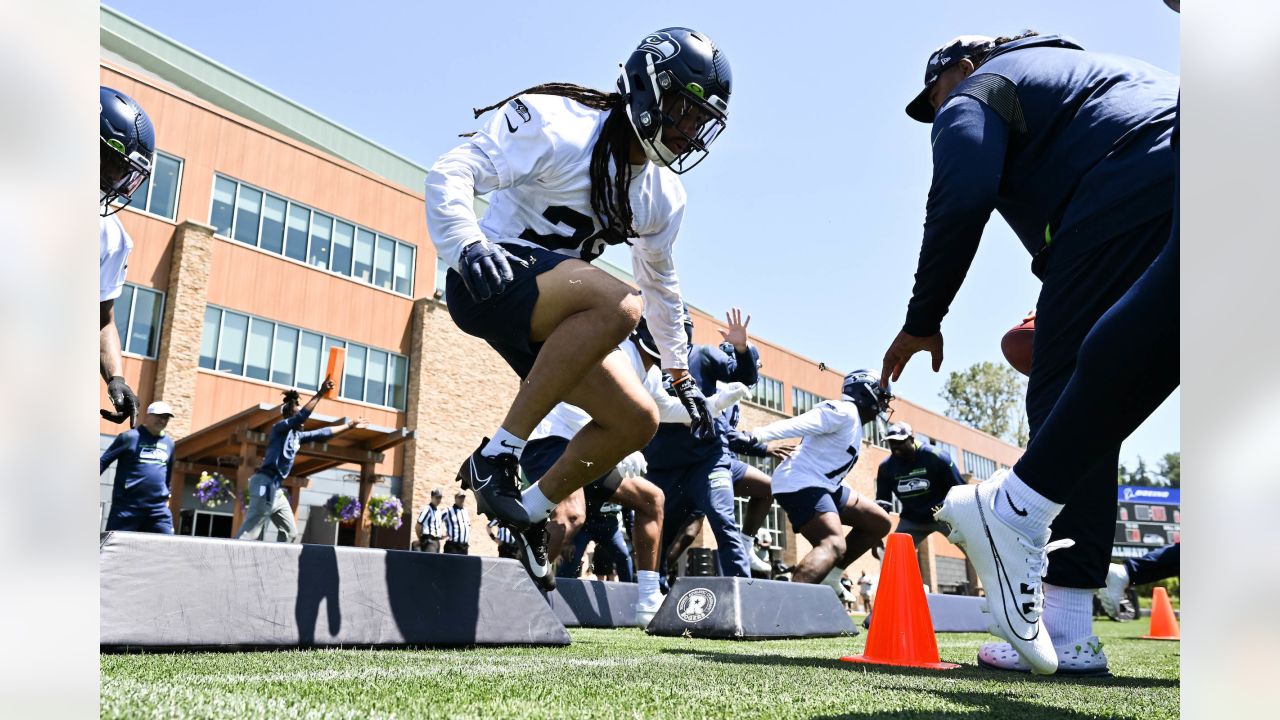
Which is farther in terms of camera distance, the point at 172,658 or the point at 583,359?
the point at 583,359

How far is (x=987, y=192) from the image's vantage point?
2912 millimetres

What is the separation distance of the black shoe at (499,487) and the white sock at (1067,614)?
6.29ft

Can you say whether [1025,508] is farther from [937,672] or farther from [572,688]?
[572,688]

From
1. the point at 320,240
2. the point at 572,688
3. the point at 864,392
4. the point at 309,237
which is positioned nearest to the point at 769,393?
the point at 320,240

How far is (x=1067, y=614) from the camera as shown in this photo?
309 cm

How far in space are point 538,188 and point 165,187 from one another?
21.7m

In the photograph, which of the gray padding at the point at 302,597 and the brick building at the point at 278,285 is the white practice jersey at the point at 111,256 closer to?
the gray padding at the point at 302,597

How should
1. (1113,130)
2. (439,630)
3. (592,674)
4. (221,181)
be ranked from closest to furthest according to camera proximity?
(592,674)
(1113,130)
(439,630)
(221,181)

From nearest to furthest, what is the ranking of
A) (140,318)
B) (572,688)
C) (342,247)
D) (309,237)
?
(572,688) < (140,318) < (309,237) < (342,247)
